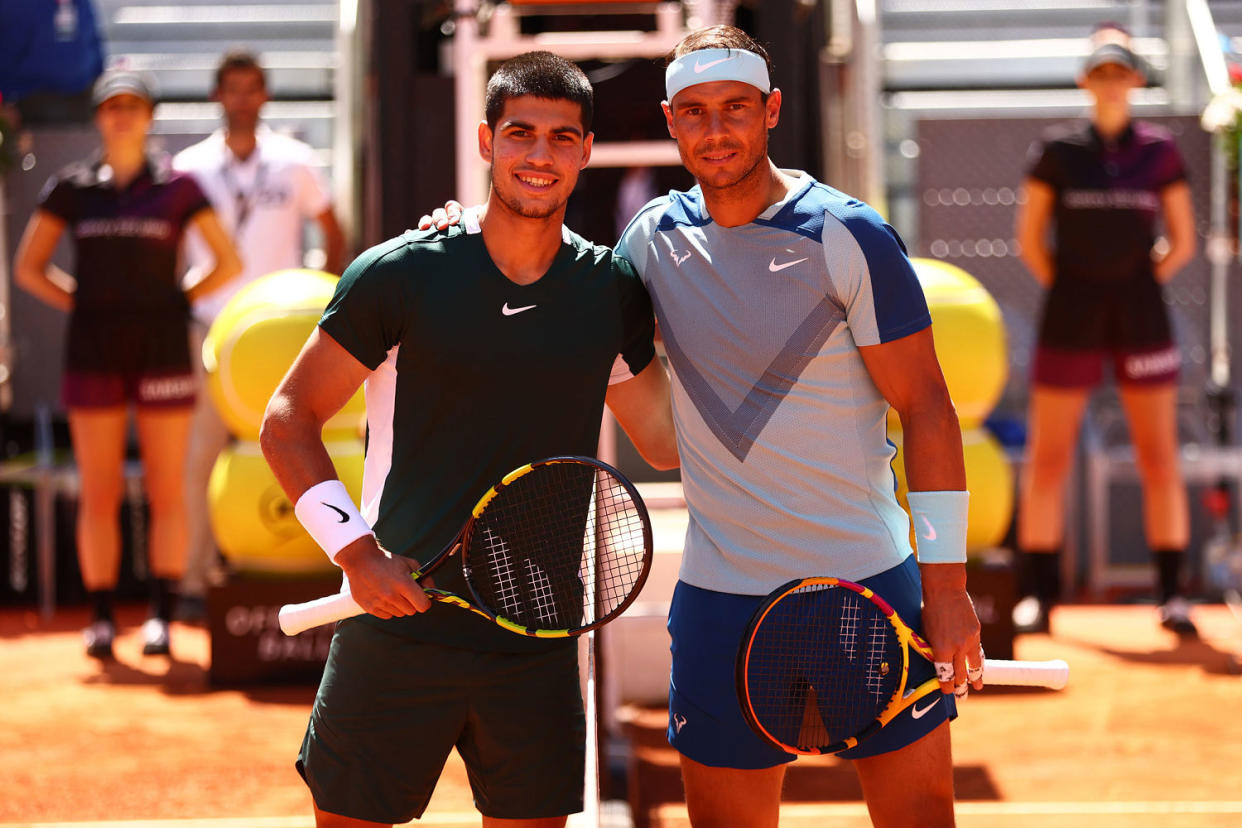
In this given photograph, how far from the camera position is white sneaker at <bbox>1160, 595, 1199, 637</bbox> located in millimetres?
6215

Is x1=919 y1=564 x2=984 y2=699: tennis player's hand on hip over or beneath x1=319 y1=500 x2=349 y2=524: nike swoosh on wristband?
beneath

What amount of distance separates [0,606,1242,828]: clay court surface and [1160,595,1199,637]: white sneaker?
0.09 meters

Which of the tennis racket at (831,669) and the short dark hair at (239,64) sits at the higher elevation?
the short dark hair at (239,64)

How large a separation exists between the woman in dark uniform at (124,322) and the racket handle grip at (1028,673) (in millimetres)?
4307

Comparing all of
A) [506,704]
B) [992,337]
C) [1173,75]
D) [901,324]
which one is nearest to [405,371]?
[506,704]

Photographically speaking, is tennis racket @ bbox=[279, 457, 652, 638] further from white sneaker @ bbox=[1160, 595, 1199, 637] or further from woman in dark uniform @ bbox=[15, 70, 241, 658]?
white sneaker @ bbox=[1160, 595, 1199, 637]

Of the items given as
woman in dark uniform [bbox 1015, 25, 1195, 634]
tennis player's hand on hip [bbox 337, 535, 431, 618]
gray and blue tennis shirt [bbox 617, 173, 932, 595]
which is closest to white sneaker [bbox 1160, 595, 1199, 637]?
woman in dark uniform [bbox 1015, 25, 1195, 634]

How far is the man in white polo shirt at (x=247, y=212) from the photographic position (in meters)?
6.70

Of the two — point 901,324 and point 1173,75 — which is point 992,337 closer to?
point 901,324

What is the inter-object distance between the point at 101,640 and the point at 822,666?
436 centimetres

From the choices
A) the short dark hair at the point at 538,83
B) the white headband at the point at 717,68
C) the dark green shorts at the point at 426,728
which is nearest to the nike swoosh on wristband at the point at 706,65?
the white headband at the point at 717,68

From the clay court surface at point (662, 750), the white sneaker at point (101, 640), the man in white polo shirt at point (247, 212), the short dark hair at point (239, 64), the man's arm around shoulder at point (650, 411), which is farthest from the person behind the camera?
the man in white polo shirt at point (247, 212)

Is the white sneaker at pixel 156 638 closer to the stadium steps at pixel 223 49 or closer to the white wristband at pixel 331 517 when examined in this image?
the stadium steps at pixel 223 49

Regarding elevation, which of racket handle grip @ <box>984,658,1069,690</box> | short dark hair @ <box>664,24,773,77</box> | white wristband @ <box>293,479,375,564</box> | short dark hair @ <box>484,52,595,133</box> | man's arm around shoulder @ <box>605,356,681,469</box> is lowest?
racket handle grip @ <box>984,658,1069,690</box>
